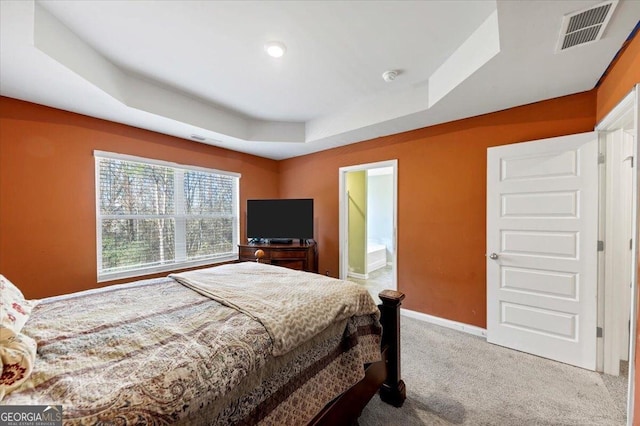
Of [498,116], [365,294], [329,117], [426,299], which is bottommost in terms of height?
[426,299]

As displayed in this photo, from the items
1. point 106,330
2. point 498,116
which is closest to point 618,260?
point 498,116

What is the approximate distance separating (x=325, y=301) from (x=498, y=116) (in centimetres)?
267

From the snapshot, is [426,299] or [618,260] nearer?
[618,260]

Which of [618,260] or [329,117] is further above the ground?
[329,117]

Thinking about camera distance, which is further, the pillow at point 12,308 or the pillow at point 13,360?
the pillow at point 12,308

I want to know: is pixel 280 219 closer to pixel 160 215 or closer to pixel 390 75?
pixel 160 215

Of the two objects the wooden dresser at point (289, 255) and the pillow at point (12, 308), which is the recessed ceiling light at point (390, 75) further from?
the pillow at point (12, 308)

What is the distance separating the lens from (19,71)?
187 centimetres

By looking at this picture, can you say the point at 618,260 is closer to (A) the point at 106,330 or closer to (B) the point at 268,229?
(A) the point at 106,330

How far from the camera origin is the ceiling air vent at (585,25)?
1.37m

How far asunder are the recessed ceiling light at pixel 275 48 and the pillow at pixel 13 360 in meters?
2.17

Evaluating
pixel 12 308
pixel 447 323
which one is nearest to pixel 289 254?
pixel 447 323

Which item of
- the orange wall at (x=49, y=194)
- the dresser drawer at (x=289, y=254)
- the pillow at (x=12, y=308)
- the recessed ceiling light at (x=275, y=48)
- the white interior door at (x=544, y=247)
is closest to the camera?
the pillow at (x=12, y=308)

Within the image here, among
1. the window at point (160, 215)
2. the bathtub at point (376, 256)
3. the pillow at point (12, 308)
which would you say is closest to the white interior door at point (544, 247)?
the bathtub at point (376, 256)
